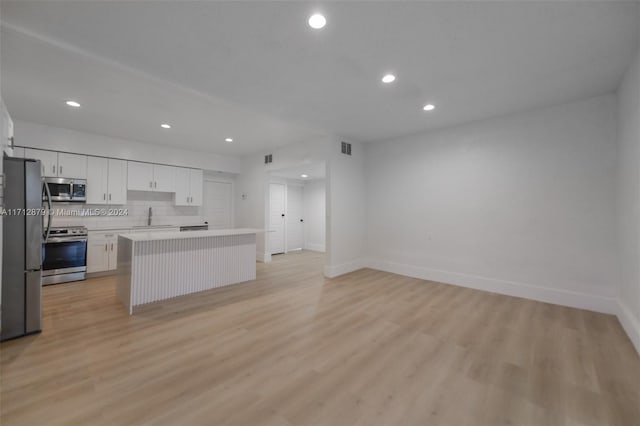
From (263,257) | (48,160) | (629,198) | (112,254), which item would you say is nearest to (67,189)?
(48,160)

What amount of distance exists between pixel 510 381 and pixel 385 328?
3.65 ft

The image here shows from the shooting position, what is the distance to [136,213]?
18.2ft

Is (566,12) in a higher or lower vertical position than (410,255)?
higher

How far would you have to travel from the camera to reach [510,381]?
1929 mm

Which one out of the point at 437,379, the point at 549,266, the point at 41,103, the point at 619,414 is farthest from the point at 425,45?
the point at 41,103

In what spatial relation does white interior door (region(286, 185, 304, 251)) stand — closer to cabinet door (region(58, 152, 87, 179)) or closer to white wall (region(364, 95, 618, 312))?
white wall (region(364, 95, 618, 312))

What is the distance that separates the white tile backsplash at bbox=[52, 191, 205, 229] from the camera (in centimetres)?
471

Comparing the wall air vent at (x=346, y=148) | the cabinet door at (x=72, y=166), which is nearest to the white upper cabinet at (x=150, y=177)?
the cabinet door at (x=72, y=166)

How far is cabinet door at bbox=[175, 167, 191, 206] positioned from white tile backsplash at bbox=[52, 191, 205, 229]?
0.90 ft

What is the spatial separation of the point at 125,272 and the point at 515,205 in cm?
561

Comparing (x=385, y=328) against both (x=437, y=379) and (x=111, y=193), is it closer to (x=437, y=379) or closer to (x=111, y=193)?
(x=437, y=379)

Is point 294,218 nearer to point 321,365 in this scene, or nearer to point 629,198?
point 321,365

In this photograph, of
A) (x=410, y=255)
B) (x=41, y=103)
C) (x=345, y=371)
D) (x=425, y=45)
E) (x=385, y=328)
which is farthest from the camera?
(x=410, y=255)

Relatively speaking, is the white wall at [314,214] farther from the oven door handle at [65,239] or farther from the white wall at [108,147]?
the oven door handle at [65,239]
